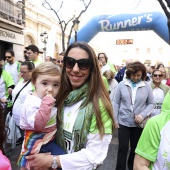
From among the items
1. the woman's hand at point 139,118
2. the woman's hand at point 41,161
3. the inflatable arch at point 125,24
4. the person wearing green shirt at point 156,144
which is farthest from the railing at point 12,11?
the person wearing green shirt at point 156,144

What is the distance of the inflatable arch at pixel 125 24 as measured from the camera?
11.5 m

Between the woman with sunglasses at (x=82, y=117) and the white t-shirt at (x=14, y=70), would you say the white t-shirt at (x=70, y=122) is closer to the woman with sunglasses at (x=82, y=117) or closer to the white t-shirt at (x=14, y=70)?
the woman with sunglasses at (x=82, y=117)

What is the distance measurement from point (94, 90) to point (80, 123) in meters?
0.25

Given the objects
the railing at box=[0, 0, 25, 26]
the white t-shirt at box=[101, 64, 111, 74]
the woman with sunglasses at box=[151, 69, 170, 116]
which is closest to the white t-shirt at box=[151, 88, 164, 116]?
the woman with sunglasses at box=[151, 69, 170, 116]

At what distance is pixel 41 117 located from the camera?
1556 millimetres

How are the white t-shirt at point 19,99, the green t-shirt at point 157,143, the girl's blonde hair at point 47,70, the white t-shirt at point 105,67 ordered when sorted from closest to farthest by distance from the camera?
the green t-shirt at point 157,143
the girl's blonde hair at point 47,70
the white t-shirt at point 19,99
the white t-shirt at point 105,67

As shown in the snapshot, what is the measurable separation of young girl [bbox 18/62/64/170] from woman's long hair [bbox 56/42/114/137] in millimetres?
60

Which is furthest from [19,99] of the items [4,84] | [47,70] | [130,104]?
[47,70]

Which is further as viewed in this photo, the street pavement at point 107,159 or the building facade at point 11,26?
the building facade at point 11,26

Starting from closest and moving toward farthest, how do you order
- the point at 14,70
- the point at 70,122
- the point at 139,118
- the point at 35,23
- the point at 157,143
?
the point at 157,143
the point at 70,122
the point at 139,118
the point at 14,70
the point at 35,23

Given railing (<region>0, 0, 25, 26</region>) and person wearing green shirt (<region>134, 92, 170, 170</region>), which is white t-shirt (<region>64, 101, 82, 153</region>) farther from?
railing (<region>0, 0, 25, 26</region>)

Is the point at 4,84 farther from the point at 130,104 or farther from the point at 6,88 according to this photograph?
the point at 130,104

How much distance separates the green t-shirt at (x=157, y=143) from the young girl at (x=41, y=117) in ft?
1.86

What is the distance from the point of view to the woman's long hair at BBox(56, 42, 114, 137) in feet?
5.13
